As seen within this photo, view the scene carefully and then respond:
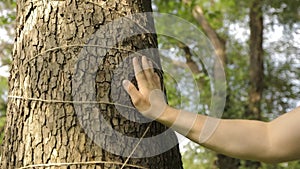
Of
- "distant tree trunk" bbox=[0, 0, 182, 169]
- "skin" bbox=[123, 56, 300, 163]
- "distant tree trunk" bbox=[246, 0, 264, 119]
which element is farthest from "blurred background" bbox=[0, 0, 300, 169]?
"skin" bbox=[123, 56, 300, 163]

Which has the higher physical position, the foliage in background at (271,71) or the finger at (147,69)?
the foliage in background at (271,71)

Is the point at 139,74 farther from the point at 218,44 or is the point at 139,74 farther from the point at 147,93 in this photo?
the point at 218,44

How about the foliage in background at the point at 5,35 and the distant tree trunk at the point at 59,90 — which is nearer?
the distant tree trunk at the point at 59,90

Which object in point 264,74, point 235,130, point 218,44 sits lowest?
point 235,130

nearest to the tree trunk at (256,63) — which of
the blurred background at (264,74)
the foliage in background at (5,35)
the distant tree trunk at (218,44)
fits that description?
the blurred background at (264,74)

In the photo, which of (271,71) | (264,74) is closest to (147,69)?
(264,74)

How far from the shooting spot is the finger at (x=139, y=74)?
1765 millimetres

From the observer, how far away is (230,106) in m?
8.70

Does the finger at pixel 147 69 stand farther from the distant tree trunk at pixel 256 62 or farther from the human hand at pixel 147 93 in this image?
the distant tree trunk at pixel 256 62

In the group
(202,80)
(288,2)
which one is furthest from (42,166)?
(202,80)

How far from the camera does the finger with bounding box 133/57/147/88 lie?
1765 mm

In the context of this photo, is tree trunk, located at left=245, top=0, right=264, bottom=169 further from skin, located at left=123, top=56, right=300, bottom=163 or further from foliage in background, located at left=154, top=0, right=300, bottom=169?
skin, located at left=123, top=56, right=300, bottom=163

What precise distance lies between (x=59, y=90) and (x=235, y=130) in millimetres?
598

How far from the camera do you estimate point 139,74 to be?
1790mm
